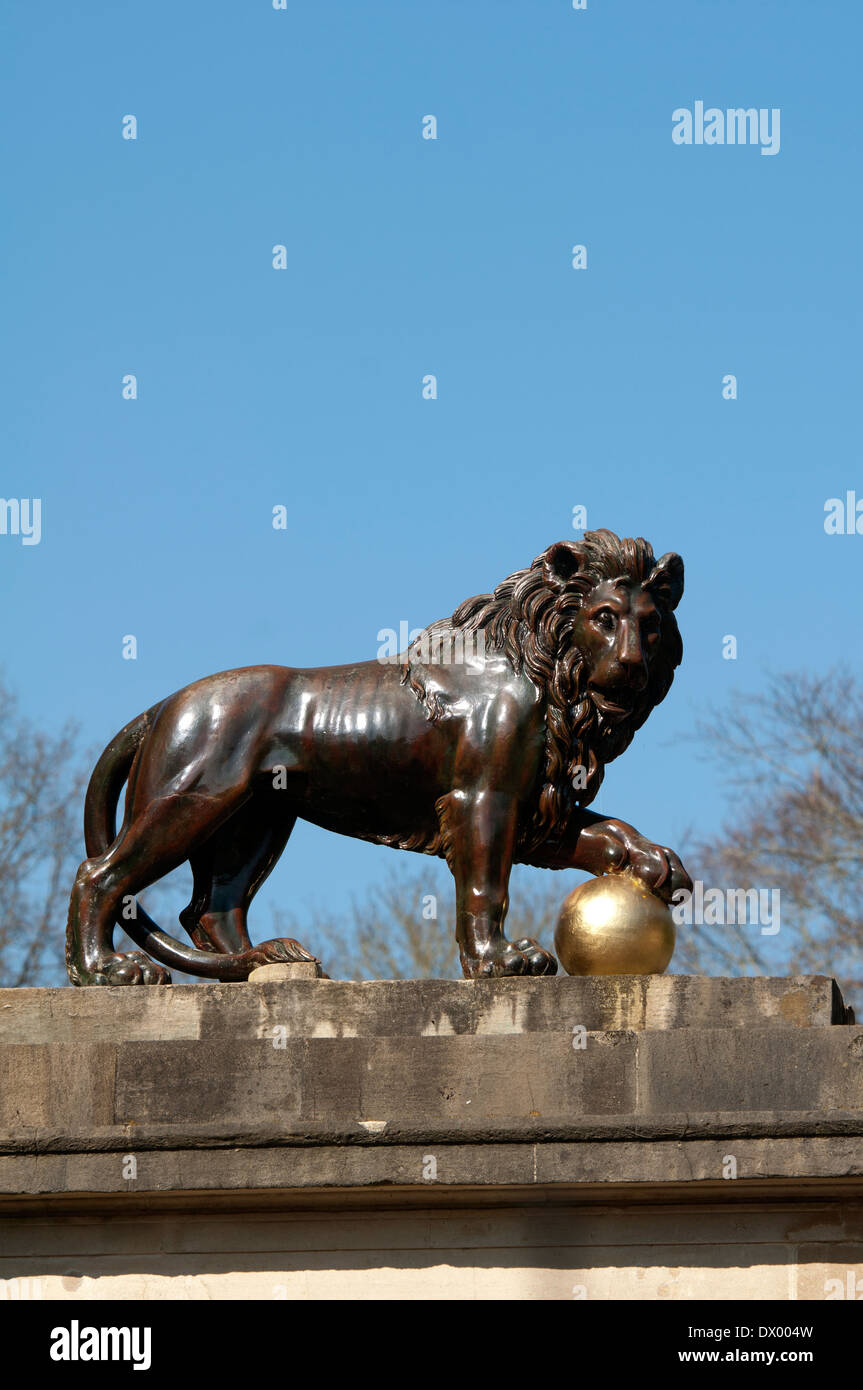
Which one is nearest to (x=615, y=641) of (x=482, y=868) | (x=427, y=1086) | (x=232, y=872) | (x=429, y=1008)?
(x=482, y=868)

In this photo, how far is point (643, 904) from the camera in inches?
373

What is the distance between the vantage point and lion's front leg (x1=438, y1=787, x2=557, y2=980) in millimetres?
9719

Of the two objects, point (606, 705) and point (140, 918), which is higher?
point (606, 705)

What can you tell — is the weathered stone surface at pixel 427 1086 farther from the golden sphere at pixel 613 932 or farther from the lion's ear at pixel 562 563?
the lion's ear at pixel 562 563

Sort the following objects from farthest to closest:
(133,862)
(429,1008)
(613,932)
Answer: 1. (133,862)
2. (613,932)
3. (429,1008)

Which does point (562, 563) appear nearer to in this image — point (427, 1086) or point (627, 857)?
point (627, 857)

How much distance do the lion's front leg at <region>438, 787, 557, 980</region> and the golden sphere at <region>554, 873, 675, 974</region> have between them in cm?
29

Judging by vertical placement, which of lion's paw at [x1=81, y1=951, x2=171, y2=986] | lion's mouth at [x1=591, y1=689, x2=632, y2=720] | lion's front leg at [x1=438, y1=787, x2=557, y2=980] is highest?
lion's mouth at [x1=591, y1=689, x2=632, y2=720]

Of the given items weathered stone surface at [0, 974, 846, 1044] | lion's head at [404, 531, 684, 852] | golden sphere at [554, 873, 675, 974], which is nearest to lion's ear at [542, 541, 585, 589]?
lion's head at [404, 531, 684, 852]

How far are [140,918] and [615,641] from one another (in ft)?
9.42

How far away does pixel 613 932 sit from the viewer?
935cm

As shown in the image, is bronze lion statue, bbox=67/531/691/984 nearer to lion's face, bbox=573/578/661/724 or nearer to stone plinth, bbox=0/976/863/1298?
lion's face, bbox=573/578/661/724
